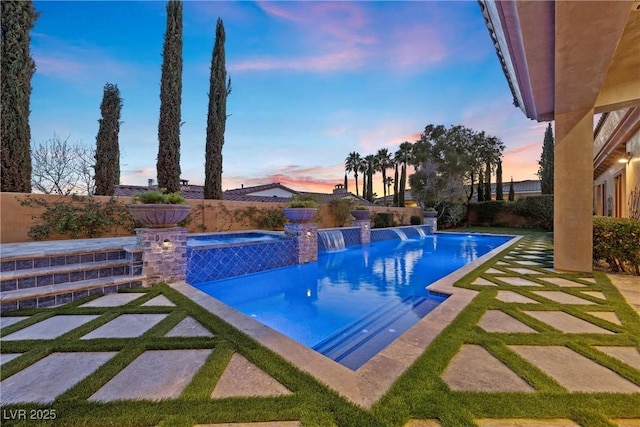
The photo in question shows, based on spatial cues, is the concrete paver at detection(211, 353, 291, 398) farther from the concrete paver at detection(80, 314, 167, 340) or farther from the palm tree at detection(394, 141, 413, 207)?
the palm tree at detection(394, 141, 413, 207)

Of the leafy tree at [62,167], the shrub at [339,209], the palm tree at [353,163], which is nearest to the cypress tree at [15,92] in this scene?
the leafy tree at [62,167]

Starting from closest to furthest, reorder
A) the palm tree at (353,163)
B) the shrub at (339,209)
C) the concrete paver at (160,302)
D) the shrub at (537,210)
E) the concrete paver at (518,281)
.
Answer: the concrete paver at (160,302), the concrete paver at (518,281), the shrub at (339,209), the shrub at (537,210), the palm tree at (353,163)

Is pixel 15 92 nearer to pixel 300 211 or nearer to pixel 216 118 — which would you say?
pixel 216 118

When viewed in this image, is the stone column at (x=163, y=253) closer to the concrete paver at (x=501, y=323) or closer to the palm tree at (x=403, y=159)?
the concrete paver at (x=501, y=323)

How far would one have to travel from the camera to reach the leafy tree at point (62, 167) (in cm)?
953

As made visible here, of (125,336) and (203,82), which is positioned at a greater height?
(203,82)

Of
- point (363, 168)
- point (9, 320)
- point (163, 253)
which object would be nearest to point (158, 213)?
point (163, 253)

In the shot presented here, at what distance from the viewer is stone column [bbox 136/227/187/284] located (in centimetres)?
471

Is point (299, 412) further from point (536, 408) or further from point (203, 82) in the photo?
point (203, 82)

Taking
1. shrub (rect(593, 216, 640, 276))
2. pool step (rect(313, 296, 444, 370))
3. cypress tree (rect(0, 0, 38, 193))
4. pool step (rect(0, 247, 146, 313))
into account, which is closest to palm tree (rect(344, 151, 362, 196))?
shrub (rect(593, 216, 640, 276))

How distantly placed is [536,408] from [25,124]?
11.8m

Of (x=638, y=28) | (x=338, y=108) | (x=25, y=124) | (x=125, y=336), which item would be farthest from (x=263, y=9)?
(x=125, y=336)

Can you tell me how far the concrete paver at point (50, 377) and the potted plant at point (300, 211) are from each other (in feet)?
18.9

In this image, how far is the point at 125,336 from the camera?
2.74m
